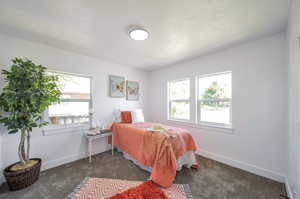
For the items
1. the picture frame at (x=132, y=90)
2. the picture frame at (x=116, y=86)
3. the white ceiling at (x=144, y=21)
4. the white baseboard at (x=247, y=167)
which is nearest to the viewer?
the white ceiling at (x=144, y=21)

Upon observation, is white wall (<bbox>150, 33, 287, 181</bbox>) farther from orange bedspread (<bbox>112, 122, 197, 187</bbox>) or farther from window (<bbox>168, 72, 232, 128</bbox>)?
orange bedspread (<bbox>112, 122, 197, 187</bbox>)

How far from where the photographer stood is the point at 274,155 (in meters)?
1.79

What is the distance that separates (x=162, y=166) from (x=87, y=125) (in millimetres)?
2000

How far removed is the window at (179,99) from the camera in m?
3.08

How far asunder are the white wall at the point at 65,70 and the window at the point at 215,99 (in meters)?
2.18

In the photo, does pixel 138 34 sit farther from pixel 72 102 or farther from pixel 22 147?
pixel 22 147

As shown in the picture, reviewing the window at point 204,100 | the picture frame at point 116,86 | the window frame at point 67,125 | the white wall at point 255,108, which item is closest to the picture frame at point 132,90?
the picture frame at point 116,86

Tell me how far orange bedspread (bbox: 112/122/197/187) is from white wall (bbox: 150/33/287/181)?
86cm

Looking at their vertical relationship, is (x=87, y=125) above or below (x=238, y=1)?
below

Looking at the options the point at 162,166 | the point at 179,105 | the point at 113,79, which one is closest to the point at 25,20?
the point at 113,79

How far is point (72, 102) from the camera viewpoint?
97.3 inches

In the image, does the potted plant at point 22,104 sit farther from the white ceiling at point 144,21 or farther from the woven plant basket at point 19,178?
the white ceiling at point 144,21

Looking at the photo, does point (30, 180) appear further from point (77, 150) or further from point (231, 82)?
point (231, 82)

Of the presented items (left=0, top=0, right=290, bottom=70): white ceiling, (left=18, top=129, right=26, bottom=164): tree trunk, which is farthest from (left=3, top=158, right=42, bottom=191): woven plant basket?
(left=0, top=0, right=290, bottom=70): white ceiling
